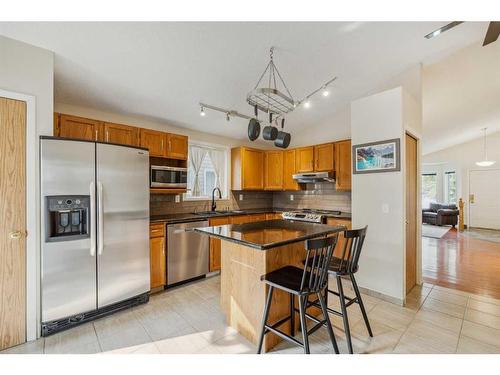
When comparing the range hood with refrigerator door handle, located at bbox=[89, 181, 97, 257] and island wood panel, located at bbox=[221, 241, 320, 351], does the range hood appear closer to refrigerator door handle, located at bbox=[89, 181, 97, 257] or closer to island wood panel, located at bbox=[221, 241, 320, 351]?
island wood panel, located at bbox=[221, 241, 320, 351]

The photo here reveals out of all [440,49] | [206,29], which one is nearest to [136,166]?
[206,29]

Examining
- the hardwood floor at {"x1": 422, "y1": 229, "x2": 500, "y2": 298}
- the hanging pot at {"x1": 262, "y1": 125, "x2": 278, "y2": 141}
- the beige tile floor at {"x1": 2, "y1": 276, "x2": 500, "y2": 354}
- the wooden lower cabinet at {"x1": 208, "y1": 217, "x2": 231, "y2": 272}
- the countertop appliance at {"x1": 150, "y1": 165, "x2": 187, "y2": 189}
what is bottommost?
the hardwood floor at {"x1": 422, "y1": 229, "x2": 500, "y2": 298}

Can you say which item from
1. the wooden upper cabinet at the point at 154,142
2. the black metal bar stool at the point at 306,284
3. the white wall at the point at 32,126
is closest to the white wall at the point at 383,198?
the black metal bar stool at the point at 306,284

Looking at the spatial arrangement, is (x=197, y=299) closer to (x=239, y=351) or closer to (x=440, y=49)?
(x=239, y=351)

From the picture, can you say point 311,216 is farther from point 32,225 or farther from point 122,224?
point 32,225

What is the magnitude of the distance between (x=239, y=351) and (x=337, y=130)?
13.0ft

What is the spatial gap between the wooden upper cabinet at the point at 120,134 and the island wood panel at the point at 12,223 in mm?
909

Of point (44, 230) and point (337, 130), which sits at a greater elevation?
point (337, 130)

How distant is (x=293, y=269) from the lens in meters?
2.06

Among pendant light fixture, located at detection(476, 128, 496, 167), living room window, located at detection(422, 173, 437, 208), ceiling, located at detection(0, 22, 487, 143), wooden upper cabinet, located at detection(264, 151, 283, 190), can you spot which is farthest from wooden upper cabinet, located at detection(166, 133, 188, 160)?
living room window, located at detection(422, 173, 437, 208)

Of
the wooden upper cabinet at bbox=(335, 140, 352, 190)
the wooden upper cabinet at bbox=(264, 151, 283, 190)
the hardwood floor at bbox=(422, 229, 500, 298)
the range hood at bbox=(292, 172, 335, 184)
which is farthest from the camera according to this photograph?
the wooden upper cabinet at bbox=(264, 151, 283, 190)

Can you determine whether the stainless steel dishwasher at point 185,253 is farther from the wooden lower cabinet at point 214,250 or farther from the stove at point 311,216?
the stove at point 311,216

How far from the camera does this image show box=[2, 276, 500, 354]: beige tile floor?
6.57 feet

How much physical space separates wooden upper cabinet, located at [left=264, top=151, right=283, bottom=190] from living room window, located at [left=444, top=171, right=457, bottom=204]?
7828 millimetres
